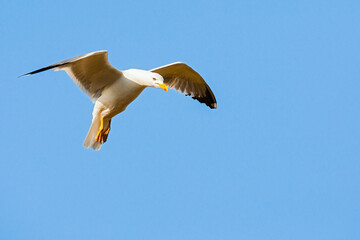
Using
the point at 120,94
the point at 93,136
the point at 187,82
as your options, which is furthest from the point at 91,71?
the point at 187,82

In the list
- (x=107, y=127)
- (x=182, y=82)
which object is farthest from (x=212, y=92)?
(x=107, y=127)

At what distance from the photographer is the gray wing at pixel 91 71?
7.61 meters

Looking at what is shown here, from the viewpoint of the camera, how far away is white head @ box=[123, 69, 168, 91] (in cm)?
753

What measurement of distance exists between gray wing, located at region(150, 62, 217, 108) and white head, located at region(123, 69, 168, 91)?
1.03 m

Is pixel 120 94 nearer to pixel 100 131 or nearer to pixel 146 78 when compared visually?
pixel 146 78

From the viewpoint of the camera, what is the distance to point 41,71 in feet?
23.6

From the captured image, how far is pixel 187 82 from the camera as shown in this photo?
964 cm

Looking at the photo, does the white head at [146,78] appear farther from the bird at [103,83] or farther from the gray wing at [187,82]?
the gray wing at [187,82]

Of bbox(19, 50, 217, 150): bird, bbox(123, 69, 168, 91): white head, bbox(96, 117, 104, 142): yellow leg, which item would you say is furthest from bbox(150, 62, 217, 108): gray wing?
bbox(96, 117, 104, 142): yellow leg

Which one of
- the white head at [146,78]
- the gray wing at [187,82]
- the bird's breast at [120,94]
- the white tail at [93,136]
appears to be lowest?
the white tail at [93,136]

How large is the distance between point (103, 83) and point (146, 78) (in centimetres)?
89

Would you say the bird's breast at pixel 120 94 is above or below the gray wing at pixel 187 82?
below

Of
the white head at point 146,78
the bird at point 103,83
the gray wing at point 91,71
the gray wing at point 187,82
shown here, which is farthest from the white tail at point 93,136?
the gray wing at point 187,82

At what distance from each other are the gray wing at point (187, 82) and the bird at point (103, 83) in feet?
0.12
